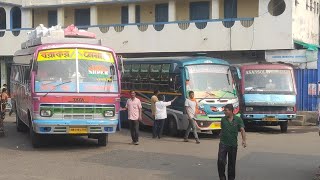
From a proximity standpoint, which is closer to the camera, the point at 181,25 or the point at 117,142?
the point at 117,142

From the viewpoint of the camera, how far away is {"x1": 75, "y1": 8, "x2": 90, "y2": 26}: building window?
3172 cm

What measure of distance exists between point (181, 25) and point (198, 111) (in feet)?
37.3

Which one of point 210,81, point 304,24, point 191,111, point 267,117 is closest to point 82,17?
point 304,24

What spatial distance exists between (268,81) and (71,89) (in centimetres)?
902

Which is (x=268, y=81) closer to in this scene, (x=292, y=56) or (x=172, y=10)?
(x=292, y=56)

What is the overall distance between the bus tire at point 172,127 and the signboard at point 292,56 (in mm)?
9301

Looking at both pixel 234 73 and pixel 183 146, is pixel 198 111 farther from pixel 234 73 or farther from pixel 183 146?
pixel 234 73

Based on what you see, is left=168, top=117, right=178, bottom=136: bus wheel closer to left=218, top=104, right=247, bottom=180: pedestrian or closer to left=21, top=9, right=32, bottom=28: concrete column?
left=218, top=104, right=247, bottom=180: pedestrian

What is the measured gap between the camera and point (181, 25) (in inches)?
1070

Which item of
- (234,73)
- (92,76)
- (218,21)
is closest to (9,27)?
(218,21)

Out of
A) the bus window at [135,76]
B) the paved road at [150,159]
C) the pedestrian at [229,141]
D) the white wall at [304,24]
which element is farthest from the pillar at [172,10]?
the pedestrian at [229,141]

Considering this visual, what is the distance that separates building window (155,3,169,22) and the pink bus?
623 inches

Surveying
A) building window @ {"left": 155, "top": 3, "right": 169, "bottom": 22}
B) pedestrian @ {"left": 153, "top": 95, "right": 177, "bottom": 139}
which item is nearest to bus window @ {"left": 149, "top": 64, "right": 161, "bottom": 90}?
pedestrian @ {"left": 153, "top": 95, "right": 177, "bottom": 139}

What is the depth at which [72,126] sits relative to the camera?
1314cm
